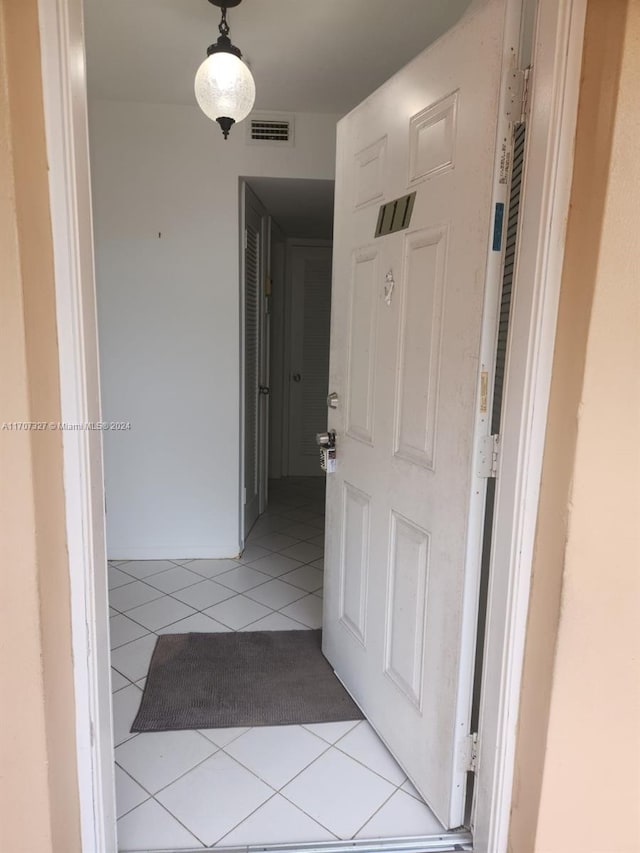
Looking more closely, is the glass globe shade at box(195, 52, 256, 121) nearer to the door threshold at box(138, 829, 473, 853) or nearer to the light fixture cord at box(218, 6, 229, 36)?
the light fixture cord at box(218, 6, 229, 36)

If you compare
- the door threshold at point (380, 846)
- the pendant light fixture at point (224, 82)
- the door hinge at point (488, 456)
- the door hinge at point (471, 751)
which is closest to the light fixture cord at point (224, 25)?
the pendant light fixture at point (224, 82)

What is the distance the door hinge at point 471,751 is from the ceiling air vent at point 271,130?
2759 mm

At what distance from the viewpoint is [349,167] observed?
188 cm

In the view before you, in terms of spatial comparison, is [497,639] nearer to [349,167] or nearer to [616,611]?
[616,611]

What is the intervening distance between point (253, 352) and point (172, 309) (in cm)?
69

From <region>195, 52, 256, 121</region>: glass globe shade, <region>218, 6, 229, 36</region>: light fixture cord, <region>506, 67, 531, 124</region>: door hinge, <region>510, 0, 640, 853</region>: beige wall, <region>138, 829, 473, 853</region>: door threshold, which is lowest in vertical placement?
<region>138, 829, 473, 853</region>: door threshold

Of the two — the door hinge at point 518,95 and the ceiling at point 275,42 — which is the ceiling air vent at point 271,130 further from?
the door hinge at point 518,95

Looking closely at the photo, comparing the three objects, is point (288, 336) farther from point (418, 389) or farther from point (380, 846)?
point (380, 846)

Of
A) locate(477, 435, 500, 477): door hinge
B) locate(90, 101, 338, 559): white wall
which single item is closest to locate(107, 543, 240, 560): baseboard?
locate(90, 101, 338, 559): white wall

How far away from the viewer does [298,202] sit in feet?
11.3

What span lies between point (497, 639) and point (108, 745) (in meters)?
0.95

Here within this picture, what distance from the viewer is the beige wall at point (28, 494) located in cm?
93

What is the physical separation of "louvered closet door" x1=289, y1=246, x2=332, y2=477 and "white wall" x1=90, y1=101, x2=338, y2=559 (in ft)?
6.25

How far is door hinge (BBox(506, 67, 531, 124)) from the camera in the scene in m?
1.15
